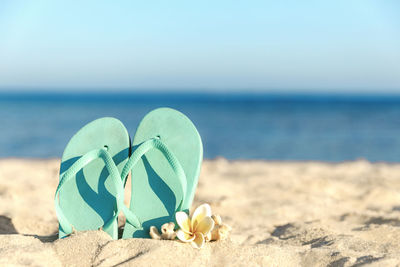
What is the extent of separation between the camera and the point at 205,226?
153 centimetres

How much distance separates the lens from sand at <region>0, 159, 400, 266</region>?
1444 mm

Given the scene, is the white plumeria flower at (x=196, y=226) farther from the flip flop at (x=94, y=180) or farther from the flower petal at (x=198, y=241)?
the flip flop at (x=94, y=180)

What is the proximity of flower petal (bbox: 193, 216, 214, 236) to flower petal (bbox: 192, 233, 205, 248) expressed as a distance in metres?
0.02

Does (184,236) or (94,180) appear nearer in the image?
(184,236)

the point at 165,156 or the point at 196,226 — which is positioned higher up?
the point at 165,156

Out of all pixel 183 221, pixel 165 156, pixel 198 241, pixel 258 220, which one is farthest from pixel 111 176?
pixel 258 220

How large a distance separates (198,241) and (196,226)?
7cm

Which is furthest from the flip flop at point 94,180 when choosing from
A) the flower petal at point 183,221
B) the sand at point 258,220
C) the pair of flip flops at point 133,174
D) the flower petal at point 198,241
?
the flower petal at point 198,241

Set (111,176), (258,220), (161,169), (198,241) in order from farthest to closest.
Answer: (258,220)
(161,169)
(111,176)
(198,241)

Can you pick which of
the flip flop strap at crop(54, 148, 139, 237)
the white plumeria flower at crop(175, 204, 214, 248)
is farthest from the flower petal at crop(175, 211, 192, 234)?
the flip flop strap at crop(54, 148, 139, 237)

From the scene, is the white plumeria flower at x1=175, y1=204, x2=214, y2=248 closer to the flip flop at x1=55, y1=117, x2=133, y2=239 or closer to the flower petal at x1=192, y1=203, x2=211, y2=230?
the flower petal at x1=192, y1=203, x2=211, y2=230

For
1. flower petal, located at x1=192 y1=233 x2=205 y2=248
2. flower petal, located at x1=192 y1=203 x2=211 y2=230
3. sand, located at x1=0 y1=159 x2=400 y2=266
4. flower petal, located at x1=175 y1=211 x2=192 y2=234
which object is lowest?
sand, located at x1=0 y1=159 x2=400 y2=266

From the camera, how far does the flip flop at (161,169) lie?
1.72 metres

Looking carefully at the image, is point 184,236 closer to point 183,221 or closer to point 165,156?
point 183,221
